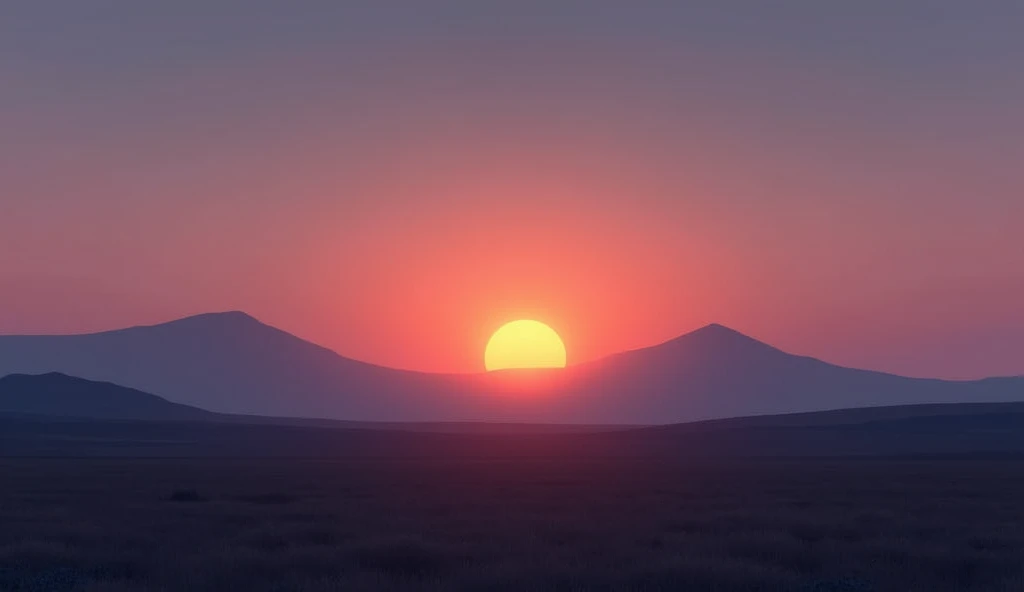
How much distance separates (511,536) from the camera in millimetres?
26875

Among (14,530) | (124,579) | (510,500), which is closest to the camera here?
(124,579)

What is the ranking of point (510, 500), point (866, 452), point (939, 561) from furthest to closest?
1. point (866, 452)
2. point (510, 500)
3. point (939, 561)

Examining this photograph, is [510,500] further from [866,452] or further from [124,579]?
[866,452]

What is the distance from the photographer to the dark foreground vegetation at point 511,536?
20.2 metres

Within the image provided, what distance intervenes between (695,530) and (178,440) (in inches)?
4520

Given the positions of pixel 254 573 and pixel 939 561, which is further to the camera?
pixel 939 561

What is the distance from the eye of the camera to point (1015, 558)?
2275 cm

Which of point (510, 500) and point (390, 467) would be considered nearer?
point (510, 500)

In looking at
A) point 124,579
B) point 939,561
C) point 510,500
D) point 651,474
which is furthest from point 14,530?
point 651,474

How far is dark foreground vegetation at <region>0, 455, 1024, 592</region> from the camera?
66.4 feet

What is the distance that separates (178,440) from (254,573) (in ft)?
392

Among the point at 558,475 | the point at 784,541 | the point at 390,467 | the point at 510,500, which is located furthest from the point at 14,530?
the point at 390,467

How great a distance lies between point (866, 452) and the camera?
368 ft

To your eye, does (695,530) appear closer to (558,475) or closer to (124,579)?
(124,579)
